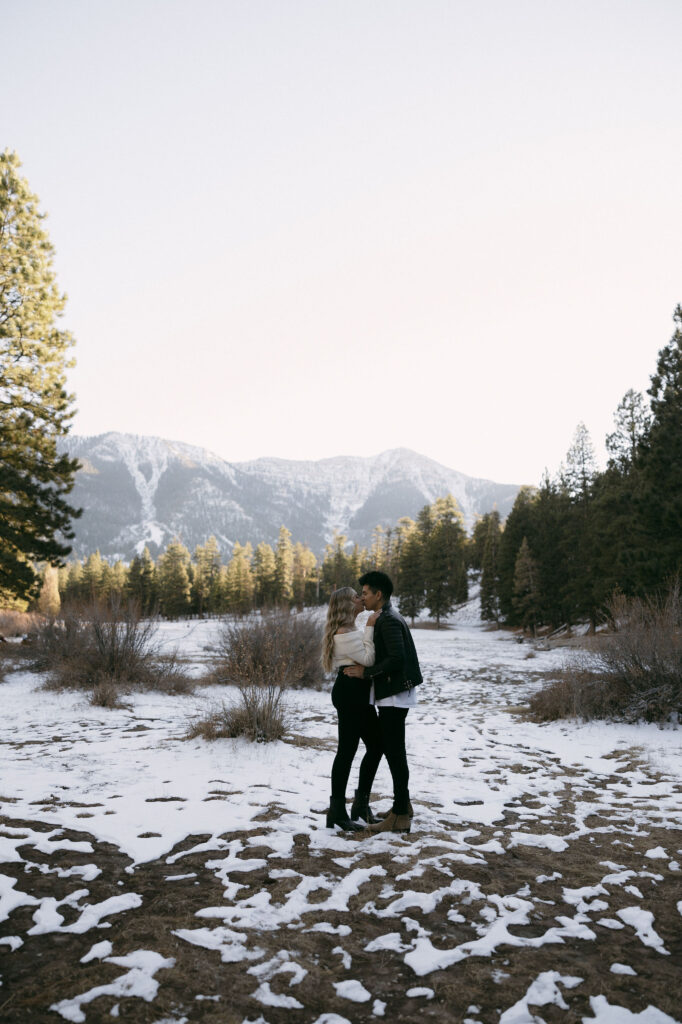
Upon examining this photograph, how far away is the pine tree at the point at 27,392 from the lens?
1634cm

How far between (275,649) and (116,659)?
377 centimetres

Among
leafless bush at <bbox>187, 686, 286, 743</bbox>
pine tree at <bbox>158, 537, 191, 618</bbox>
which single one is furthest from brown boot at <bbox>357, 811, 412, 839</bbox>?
pine tree at <bbox>158, 537, 191, 618</bbox>

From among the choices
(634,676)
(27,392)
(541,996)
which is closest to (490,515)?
(27,392)

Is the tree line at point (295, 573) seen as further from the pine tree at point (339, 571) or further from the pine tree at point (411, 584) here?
the pine tree at point (339, 571)

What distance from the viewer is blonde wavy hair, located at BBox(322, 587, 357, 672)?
4.82m

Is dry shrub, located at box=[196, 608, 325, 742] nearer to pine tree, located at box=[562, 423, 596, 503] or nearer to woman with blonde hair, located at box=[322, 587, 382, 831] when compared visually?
woman with blonde hair, located at box=[322, 587, 382, 831]

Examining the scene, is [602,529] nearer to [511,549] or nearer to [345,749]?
[511,549]

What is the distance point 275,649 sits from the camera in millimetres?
10031

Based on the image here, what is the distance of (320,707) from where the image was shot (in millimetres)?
11250

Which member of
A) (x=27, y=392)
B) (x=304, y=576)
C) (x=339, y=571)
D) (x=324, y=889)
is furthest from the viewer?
(x=304, y=576)

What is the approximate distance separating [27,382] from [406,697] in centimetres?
1648

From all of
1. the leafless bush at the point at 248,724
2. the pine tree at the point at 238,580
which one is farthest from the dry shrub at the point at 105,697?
the pine tree at the point at 238,580

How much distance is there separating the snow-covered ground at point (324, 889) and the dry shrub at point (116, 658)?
413 cm

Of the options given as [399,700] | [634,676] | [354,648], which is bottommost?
[634,676]
